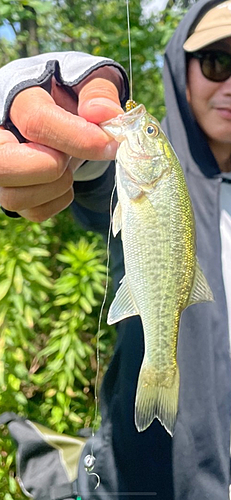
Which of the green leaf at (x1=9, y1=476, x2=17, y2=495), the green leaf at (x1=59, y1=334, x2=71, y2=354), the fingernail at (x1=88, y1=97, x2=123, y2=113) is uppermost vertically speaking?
the fingernail at (x1=88, y1=97, x2=123, y2=113)

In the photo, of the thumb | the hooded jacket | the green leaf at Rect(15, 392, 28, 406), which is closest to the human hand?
the thumb

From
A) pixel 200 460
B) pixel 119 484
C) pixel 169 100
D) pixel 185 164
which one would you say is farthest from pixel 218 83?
pixel 119 484

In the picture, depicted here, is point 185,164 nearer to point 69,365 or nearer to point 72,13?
point 69,365

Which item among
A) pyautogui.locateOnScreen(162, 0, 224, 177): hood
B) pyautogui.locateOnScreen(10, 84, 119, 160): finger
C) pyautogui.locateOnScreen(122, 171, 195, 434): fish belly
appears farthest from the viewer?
pyautogui.locateOnScreen(162, 0, 224, 177): hood

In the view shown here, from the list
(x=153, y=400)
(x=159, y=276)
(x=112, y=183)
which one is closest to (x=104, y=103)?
(x=159, y=276)

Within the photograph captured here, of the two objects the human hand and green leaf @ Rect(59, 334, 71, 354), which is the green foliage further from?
Answer: the human hand

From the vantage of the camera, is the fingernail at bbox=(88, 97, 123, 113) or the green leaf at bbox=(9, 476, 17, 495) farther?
the green leaf at bbox=(9, 476, 17, 495)
